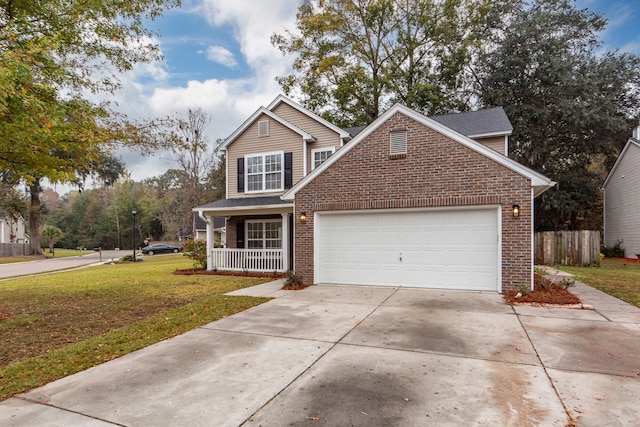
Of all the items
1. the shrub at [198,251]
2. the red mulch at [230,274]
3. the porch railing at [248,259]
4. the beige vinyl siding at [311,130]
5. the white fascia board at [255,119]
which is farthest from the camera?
the shrub at [198,251]

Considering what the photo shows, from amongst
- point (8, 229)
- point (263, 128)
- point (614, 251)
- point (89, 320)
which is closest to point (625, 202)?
point (614, 251)

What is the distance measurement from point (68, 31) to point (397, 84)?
21.3m

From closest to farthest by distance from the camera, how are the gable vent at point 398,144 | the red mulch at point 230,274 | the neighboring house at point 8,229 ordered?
1. the gable vent at point 398,144
2. the red mulch at point 230,274
3. the neighboring house at point 8,229

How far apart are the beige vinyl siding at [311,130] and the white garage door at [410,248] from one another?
4909 mm

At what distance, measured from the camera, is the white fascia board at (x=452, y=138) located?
325 inches

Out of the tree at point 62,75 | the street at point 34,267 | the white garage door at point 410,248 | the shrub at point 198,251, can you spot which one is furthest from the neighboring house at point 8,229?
the white garage door at point 410,248

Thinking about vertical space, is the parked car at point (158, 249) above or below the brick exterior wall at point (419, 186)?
below

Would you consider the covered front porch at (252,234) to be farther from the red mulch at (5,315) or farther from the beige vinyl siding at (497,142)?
the beige vinyl siding at (497,142)

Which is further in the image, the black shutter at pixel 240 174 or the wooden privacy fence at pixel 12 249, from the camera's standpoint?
the wooden privacy fence at pixel 12 249

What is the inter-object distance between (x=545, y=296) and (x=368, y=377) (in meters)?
5.93

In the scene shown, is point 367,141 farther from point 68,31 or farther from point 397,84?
point 397,84

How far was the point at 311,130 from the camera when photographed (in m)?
14.9

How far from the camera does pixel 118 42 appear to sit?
901 centimetres

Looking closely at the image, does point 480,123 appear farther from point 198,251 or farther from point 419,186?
point 198,251
